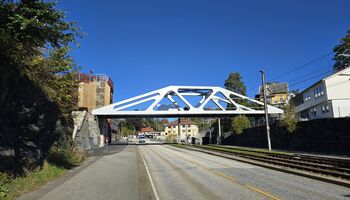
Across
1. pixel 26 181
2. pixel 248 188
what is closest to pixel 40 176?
pixel 26 181

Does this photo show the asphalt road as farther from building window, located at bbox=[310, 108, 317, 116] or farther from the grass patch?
building window, located at bbox=[310, 108, 317, 116]

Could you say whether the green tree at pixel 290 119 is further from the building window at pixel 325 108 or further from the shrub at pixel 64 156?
the shrub at pixel 64 156

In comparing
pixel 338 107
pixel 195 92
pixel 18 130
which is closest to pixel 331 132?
pixel 338 107

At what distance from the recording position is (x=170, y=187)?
541 inches

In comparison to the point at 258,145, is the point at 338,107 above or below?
above

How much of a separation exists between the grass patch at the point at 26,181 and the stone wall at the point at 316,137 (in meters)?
24.8

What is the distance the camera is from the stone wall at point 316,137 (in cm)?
3094

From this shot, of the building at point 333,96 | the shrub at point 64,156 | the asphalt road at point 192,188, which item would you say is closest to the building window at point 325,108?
the building at point 333,96

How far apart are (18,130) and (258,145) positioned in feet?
143

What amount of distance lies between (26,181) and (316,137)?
30677 millimetres

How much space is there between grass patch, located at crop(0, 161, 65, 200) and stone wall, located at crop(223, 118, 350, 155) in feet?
81.4

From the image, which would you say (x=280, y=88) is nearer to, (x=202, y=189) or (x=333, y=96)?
(x=333, y=96)

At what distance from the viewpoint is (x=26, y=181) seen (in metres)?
13.4

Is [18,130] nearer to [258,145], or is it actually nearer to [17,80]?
[17,80]
